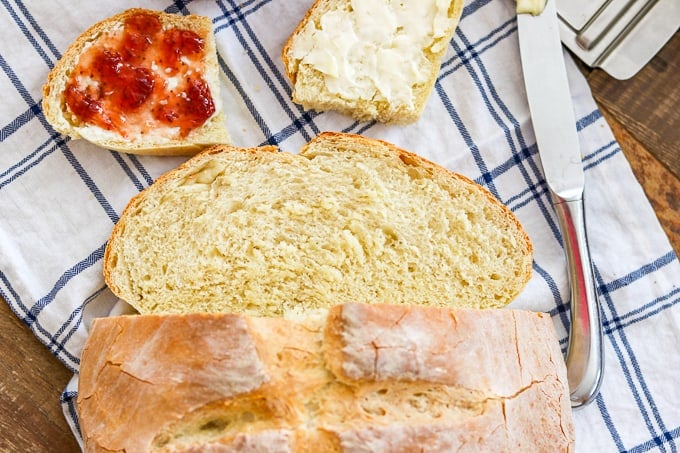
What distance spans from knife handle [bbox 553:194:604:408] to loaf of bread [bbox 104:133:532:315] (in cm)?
35

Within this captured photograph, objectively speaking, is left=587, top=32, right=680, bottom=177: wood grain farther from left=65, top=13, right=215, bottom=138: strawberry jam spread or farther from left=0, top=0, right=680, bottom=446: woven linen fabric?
left=65, top=13, right=215, bottom=138: strawberry jam spread

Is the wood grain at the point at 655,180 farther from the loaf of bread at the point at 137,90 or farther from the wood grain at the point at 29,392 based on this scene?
the wood grain at the point at 29,392

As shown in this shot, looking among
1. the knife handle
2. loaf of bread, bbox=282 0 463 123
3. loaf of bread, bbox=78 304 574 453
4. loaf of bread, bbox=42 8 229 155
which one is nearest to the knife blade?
the knife handle

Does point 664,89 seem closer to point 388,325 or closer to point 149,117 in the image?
point 388,325

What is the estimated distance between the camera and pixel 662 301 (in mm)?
3572

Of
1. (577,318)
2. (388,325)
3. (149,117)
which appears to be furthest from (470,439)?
(149,117)

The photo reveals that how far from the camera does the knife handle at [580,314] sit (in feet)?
11.0

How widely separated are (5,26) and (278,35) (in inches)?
48.6

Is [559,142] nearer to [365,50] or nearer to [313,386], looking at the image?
[365,50]

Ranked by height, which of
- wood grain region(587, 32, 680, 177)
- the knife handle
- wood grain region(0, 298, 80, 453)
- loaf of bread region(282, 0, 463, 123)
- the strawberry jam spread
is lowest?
the knife handle

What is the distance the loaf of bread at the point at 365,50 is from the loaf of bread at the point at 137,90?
0.44 m

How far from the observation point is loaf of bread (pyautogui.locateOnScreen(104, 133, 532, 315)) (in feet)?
10.1

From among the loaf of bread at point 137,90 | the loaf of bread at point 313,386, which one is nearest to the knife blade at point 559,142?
the loaf of bread at point 313,386

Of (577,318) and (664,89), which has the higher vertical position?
(664,89)
